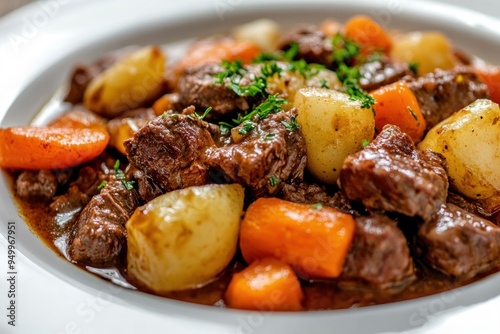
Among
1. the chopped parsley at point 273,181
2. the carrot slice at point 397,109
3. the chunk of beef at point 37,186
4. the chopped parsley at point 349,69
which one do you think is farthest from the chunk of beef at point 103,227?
the carrot slice at point 397,109

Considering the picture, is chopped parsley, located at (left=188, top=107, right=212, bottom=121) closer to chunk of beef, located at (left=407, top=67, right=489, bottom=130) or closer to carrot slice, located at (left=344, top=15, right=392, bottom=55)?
chunk of beef, located at (left=407, top=67, right=489, bottom=130)

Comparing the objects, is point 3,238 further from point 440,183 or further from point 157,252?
point 440,183

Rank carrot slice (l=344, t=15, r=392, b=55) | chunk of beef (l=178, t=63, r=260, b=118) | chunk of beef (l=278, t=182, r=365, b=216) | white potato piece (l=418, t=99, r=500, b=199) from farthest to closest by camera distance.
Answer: carrot slice (l=344, t=15, r=392, b=55) → chunk of beef (l=178, t=63, r=260, b=118) → white potato piece (l=418, t=99, r=500, b=199) → chunk of beef (l=278, t=182, r=365, b=216)

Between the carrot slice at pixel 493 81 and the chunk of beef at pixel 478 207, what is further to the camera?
the carrot slice at pixel 493 81

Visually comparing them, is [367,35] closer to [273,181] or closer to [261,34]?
[261,34]

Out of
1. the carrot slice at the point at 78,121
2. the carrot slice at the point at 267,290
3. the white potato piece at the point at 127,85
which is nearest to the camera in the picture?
the carrot slice at the point at 267,290

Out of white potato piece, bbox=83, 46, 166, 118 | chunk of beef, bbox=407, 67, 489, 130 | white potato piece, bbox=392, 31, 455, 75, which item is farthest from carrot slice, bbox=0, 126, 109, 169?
white potato piece, bbox=392, 31, 455, 75

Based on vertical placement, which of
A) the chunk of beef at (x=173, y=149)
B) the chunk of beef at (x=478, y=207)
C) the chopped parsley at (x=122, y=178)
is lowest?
the chunk of beef at (x=478, y=207)

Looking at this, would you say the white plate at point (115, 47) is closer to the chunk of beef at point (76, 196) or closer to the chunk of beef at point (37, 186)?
the chunk of beef at point (37, 186)
